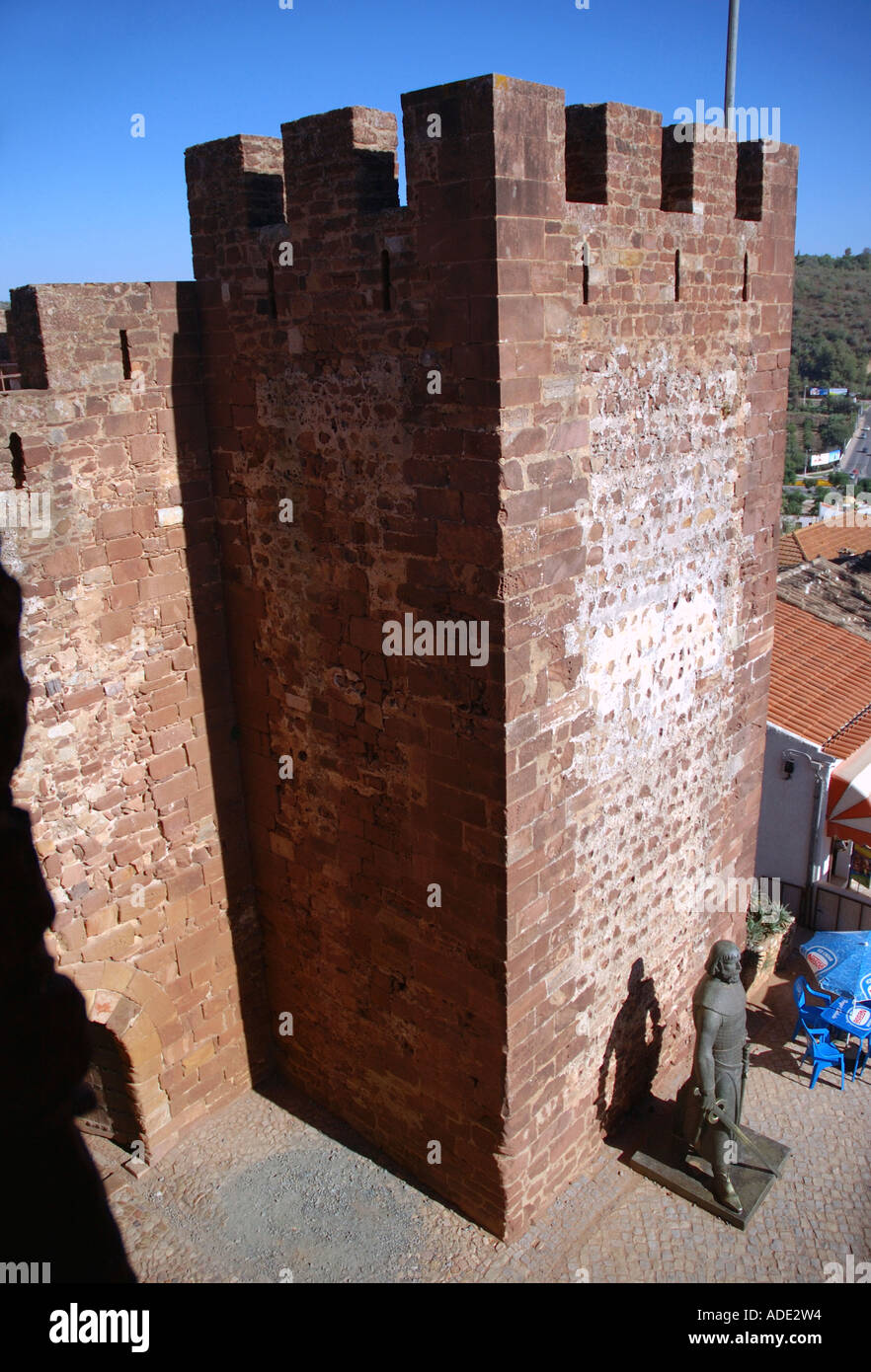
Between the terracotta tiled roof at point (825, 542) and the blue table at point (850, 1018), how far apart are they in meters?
10.7

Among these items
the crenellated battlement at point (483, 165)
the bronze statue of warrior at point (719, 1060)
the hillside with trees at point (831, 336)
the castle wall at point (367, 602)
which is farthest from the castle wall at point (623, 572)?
the hillside with trees at point (831, 336)

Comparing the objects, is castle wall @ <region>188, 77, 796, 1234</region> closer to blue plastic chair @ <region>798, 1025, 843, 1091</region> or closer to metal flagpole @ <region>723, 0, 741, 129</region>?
metal flagpole @ <region>723, 0, 741, 129</region>

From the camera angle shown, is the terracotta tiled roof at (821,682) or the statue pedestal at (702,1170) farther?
the terracotta tiled roof at (821,682)

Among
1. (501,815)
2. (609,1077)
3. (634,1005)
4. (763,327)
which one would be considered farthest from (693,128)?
(609,1077)

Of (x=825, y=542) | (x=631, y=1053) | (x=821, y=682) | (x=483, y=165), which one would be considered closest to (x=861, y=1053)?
(x=631, y=1053)

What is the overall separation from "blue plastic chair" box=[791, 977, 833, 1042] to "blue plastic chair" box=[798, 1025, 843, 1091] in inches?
4.4

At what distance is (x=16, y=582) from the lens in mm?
5516

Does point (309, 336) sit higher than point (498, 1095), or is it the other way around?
point (309, 336)

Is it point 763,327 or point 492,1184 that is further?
point 763,327

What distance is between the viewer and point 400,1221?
6.45 metres

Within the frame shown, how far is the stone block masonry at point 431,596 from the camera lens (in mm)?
5004

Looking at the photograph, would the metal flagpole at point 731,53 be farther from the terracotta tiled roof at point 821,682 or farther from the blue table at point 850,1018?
the blue table at point 850,1018
